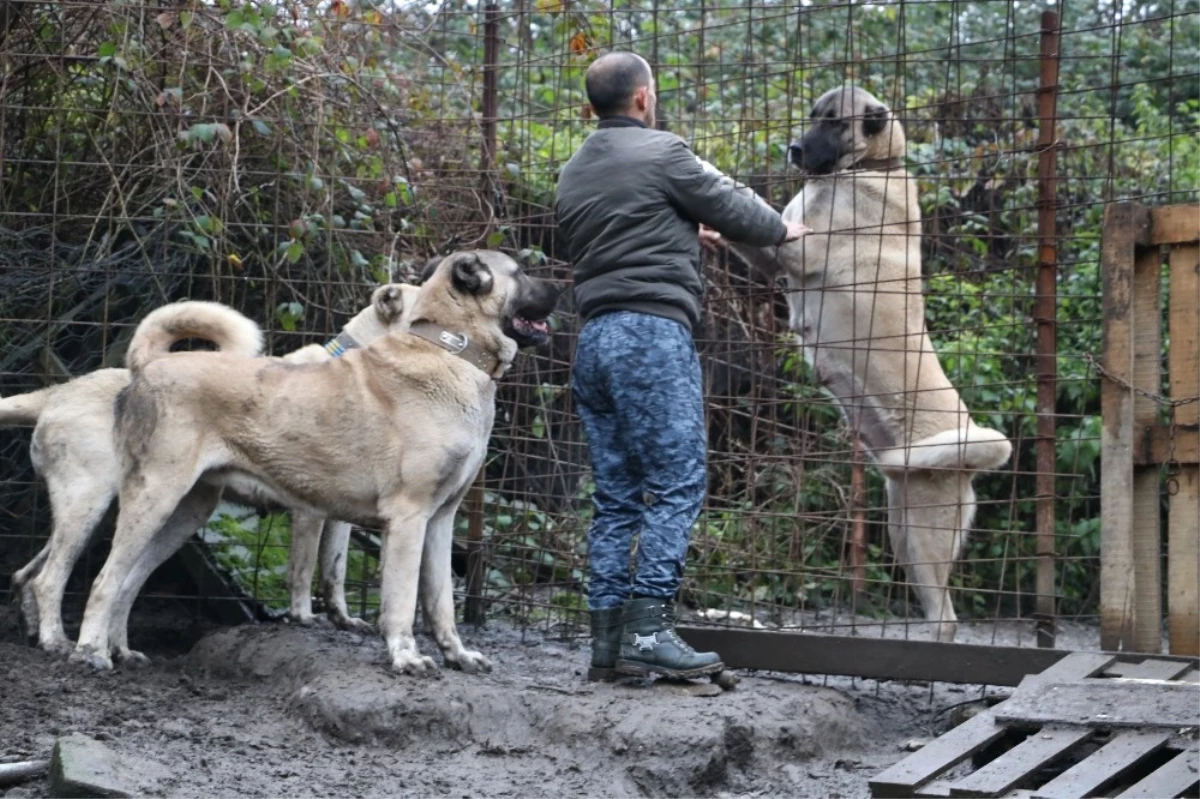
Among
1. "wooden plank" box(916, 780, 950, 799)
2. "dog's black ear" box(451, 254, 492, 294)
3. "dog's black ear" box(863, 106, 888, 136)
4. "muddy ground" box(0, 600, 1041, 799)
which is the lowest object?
"muddy ground" box(0, 600, 1041, 799)

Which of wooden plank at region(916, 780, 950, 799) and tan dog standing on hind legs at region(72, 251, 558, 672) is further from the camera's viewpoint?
tan dog standing on hind legs at region(72, 251, 558, 672)

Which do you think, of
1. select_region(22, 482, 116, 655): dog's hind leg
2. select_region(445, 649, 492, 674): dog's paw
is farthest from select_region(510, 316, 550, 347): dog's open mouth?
select_region(22, 482, 116, 655): dog's hind leg

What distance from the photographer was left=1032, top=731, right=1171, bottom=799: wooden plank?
3.68 meters

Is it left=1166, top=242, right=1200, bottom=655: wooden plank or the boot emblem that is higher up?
left=1166, top=242, right=1200, bottom=655: wooden plank

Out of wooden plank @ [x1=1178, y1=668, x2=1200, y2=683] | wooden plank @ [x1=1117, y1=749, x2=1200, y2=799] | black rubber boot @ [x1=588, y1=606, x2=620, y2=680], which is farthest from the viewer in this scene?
black rubber boot @ [x1=588, y1=606, x2=620, y2=680]

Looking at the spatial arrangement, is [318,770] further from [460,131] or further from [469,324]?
[460,131]

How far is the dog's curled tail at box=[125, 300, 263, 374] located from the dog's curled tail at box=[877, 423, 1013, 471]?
9.51 ft

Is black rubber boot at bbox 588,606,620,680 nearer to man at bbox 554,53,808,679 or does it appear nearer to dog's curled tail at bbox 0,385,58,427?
man at bbox 554,53,808,679

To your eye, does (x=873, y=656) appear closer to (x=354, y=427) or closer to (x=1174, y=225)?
(x=1174, y=225)

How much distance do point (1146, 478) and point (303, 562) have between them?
3576 mm

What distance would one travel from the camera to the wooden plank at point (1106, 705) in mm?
4129

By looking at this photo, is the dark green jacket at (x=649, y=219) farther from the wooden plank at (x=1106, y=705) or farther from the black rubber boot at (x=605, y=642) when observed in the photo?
the wooden plank at (x=1106, y=705)

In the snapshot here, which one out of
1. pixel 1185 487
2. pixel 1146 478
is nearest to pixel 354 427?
pixel 1146 478

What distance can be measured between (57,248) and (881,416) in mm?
3934
